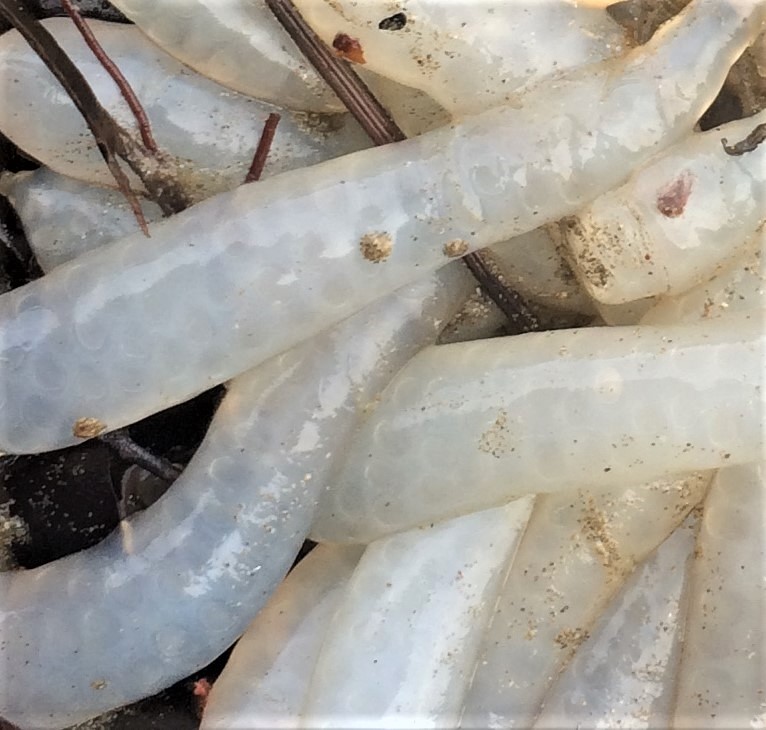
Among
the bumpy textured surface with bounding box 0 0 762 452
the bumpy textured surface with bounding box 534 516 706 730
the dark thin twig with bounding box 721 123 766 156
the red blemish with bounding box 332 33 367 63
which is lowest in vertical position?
the bumpy textured surface with bounding box 534 516 706 730

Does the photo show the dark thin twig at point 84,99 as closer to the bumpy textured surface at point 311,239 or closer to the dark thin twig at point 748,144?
the bumpy textured surface at point 311,239

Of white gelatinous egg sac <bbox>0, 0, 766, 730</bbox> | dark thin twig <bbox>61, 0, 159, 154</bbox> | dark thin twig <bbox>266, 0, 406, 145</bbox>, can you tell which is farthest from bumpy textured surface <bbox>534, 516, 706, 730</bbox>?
dark thin twig <bbox>61, 0, 159, 154</bbox>

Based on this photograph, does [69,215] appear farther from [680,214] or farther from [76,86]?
[680,214]

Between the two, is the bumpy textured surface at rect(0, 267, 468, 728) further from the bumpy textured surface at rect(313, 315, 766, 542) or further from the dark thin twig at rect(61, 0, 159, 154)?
the dark thin twig at rect(61, 0, 159, 154)

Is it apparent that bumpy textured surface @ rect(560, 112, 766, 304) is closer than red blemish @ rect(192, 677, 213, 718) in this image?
Yes

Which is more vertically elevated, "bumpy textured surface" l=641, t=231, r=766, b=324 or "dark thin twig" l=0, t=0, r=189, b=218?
"dark thin twig" l=0, t=0, r=189, b=218
